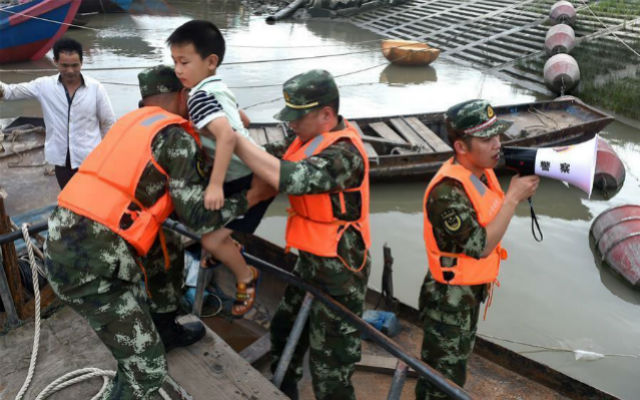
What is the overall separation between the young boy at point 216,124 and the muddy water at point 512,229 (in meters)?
4.76

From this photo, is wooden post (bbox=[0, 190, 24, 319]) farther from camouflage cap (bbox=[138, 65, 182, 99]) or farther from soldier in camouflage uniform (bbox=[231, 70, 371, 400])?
soldier in camouflage uniform (bbox=[231, 70, 371, 400])

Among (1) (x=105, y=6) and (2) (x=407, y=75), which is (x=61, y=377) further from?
(1) (x=105, y=6)

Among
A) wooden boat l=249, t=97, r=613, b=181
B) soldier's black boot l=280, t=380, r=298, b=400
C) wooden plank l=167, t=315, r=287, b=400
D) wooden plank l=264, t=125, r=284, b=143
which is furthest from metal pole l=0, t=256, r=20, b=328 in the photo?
wooden plank l=264, t=125, r=284, b=143

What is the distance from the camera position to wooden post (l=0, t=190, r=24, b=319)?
334cm

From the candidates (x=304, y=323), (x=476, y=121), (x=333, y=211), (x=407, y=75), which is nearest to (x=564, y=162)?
(x=476, y=121)

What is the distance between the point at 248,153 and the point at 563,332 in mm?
5828

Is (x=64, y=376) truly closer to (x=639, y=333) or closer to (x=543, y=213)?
(x=639, y=333)

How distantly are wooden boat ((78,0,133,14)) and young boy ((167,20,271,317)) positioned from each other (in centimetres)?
3051

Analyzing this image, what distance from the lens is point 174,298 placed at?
131 inches

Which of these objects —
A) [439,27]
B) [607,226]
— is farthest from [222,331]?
[439,27]

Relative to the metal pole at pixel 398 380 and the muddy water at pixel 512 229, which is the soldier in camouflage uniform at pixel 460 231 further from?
the muddy water at pixel 512 229

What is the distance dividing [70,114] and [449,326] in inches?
174

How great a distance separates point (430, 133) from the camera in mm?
10695

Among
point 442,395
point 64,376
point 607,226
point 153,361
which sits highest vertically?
point 153,361
